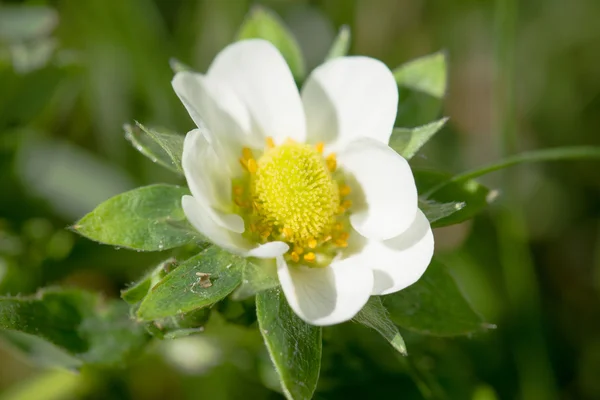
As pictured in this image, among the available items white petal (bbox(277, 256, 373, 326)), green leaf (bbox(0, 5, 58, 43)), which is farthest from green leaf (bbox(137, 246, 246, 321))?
green leaf (bbox(0, 5, 58, 43))

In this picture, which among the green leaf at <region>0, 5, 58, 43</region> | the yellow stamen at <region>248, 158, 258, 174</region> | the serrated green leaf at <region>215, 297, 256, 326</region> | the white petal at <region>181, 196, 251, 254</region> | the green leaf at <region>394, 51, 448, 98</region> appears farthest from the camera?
the green leaf at <region>0, 5, 58, 43</region>

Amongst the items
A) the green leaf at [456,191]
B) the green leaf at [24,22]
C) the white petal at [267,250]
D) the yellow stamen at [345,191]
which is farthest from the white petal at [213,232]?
the green leaf at [24,22]

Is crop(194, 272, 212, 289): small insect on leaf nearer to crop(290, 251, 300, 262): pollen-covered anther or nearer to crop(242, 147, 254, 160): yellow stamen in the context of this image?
crop(290, 251, 300, 262): pollen-covered anther

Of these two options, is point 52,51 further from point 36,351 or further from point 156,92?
point 36,351

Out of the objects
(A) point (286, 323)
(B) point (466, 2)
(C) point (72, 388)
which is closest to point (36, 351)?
(C) point (72, 388)

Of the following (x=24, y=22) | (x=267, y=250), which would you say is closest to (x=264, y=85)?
(x=267, y=250)
